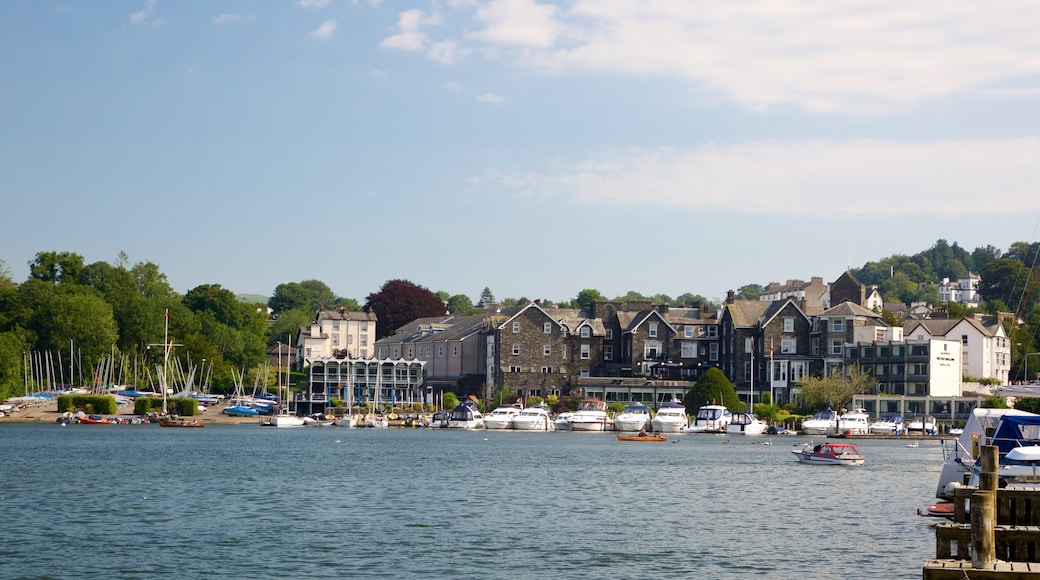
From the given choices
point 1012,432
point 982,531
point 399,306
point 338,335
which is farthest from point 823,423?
point 982,531

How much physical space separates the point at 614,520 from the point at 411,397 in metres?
109

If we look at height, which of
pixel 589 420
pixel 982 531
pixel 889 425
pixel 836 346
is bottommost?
pixel 589 420

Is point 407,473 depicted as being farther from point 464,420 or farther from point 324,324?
point 324,324

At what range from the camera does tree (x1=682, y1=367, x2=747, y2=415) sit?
12100cm

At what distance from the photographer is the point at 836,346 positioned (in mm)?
128375

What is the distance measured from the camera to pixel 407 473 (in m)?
61.3

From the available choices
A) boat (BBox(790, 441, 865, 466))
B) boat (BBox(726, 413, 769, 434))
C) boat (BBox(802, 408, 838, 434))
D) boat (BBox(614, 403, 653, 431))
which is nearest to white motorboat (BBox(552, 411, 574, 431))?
boat (BBox(614, 403, 653, 431))

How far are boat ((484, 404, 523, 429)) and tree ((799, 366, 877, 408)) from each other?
2722 centimetres

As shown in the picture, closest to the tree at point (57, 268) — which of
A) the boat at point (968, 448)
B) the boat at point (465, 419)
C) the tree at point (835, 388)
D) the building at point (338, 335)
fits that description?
the building at point (338, 335)

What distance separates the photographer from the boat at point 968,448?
41.0 metres

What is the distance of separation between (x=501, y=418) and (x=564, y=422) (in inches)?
234

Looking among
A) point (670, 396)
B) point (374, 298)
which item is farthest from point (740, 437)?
point (374, 298)

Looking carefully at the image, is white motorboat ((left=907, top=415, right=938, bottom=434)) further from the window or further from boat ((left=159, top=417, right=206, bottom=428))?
boat ((left=159, top=417, right=206, bottom=428))

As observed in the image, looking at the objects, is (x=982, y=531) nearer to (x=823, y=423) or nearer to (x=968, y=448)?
(x=968, y=448)
